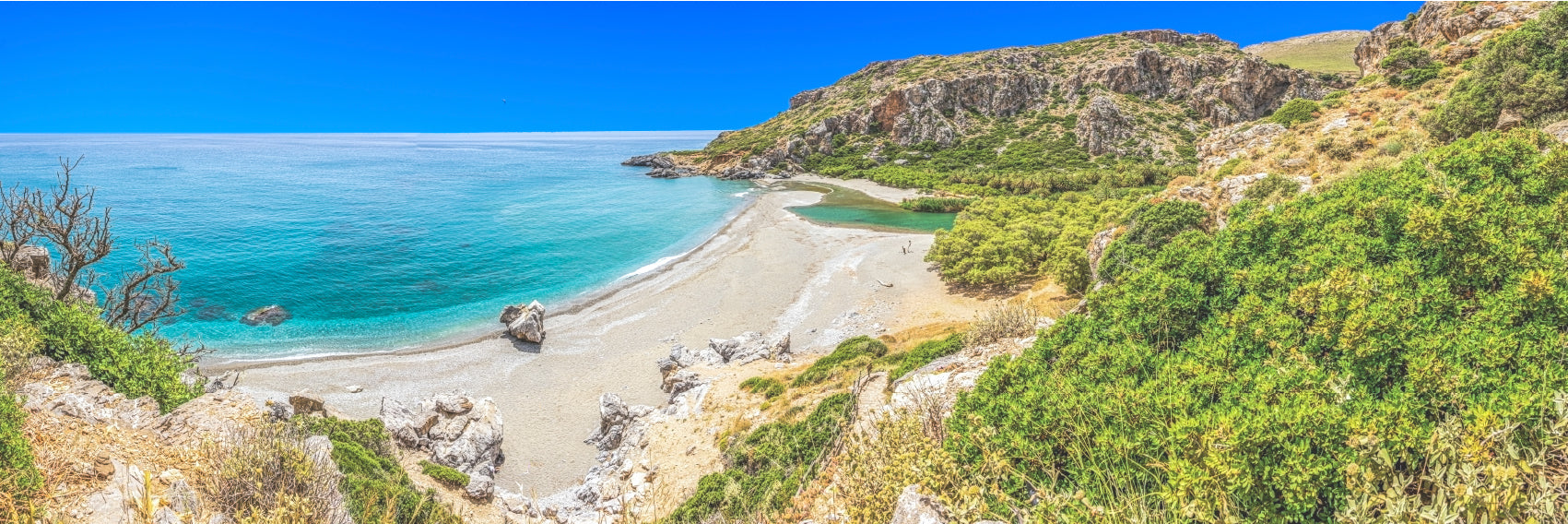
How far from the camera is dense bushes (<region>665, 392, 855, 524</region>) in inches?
343

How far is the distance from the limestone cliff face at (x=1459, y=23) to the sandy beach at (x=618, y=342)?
2045 centimetres

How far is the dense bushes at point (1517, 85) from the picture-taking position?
12516 mm

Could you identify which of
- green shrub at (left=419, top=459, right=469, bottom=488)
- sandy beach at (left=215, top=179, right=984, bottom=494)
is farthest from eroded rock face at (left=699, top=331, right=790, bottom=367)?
green shrub at (left=419, top=459, right=469, bottom=488)

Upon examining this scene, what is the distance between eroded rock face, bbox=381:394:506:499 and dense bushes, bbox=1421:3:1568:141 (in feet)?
82.2

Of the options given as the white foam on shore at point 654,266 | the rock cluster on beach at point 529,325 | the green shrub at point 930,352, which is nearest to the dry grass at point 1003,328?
the green shrub at point 930,352

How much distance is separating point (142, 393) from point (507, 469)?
7.11 metres

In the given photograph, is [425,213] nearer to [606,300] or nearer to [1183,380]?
[606,300]

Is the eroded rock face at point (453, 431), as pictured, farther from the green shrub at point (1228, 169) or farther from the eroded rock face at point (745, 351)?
the green shrub at point (1228, 169)

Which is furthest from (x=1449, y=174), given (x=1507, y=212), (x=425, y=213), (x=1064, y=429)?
(x=425, y=213)

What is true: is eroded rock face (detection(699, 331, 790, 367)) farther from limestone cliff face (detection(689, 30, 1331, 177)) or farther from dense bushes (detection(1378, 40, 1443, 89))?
limestone cliff face (detection(689, 30, 1331, 177))

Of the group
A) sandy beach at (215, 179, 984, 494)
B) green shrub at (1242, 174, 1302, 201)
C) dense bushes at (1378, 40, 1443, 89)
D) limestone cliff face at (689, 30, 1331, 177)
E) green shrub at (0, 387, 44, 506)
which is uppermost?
limestone cliff face at (689, 30, 1331, 177)

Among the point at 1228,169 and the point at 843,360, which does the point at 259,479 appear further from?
the point at 1228,169

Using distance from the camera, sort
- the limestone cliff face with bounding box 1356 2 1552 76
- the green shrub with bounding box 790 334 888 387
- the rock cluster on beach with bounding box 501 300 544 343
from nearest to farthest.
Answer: the green shrub with bounding box 790 334 888 387, the limestone cliff face with bounding box 1356 2 1552 76, the rock cluster on beach with bounding box 501 300 544 343

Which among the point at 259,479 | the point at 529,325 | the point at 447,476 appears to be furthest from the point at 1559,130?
the point at 529,325
